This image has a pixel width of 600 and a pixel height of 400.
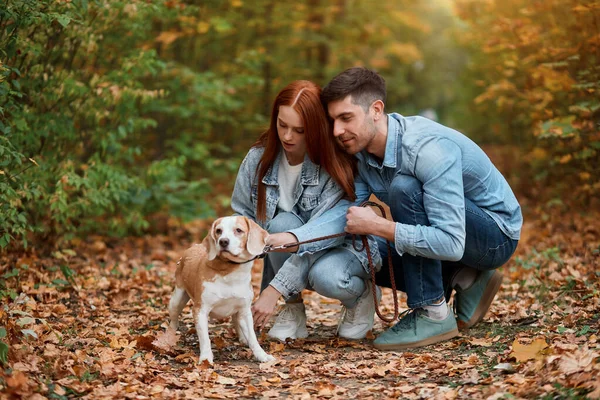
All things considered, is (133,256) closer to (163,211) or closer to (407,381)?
(163,211)

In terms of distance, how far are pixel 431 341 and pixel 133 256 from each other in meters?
4.22

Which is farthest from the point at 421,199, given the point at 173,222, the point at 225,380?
the point at 173,222

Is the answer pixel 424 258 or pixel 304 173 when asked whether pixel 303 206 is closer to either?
pixel 304 173

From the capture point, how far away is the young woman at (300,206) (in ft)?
13.6

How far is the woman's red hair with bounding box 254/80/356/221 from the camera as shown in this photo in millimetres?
4090

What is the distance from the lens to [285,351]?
420 centimetres

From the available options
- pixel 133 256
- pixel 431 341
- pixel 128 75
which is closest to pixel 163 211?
pixel 133 256

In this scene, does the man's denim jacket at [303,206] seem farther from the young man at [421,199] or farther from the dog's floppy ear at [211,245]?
the dog's floppy ear at [211,245]

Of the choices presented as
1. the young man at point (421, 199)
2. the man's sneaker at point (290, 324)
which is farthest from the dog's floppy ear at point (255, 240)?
the man's sneaker at point (290, 324)

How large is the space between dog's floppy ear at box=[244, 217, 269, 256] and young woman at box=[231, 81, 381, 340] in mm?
374

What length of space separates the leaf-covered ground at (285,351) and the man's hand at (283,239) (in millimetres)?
622

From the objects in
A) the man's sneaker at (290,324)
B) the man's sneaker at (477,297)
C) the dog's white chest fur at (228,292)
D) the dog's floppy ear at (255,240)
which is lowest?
the man's sneaker at (477,297)

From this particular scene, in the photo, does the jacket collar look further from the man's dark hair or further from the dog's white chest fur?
the dog's white chest fur

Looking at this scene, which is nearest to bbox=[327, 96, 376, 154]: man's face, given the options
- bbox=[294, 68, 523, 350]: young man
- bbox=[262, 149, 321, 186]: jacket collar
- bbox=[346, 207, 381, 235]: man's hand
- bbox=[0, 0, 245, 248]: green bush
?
bbox=[294, 68, 523, 350]: young man
